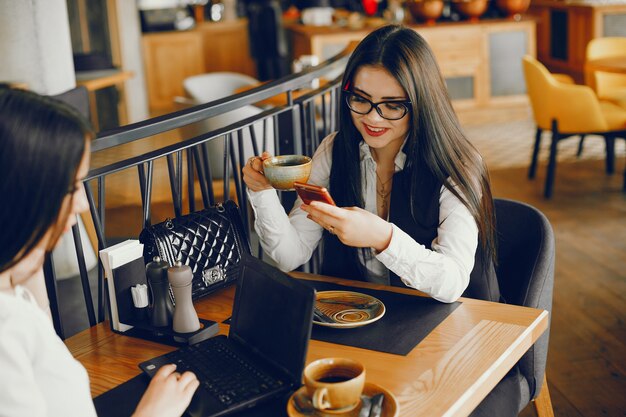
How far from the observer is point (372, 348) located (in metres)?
1.56

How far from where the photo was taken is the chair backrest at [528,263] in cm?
194

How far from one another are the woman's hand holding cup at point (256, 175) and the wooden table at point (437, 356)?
13.6 inches

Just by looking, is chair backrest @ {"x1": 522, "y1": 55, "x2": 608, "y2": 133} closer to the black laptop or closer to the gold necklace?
the gold necklace

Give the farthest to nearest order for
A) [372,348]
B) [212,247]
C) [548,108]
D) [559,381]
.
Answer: [548,108] → [559,381] → [212,247] → [372,348]

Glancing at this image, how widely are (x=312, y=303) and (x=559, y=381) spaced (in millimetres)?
1812

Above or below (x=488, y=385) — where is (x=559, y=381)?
below

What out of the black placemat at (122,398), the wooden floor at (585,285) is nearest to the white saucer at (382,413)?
the black placemat at (122,398)

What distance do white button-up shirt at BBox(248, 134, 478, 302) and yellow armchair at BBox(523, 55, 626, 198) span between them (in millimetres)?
3418

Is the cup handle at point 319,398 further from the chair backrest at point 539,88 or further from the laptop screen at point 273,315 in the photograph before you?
the chair backrest at point 539,88

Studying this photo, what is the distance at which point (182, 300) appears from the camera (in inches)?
64.6

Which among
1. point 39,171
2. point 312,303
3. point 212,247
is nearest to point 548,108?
point 212,247

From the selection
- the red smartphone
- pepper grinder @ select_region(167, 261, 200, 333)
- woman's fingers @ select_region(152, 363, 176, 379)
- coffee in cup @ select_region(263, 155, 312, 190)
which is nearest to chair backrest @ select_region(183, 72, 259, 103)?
coffee in cup @ select_region(263, 155, 312, 190)

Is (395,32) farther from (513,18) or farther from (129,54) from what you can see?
(129,54)

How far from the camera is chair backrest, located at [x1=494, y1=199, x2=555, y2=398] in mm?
1943
